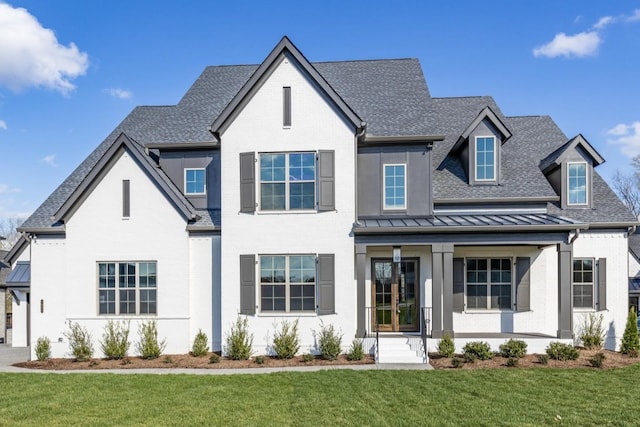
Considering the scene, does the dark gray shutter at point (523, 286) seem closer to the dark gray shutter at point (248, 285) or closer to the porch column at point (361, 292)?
the porch column at point (361, 292)

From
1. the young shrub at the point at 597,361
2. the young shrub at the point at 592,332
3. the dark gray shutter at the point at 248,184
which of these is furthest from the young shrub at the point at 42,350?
the young shrub at the point at 592,332

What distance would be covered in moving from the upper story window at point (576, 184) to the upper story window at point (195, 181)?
498 inches

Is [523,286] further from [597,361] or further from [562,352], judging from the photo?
[597,361]

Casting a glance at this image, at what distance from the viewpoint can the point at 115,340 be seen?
1323 centimetres

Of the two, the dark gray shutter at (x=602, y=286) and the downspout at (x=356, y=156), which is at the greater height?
the downspout at (x=356, y=156)

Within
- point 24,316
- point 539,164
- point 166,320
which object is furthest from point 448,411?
point 24,316

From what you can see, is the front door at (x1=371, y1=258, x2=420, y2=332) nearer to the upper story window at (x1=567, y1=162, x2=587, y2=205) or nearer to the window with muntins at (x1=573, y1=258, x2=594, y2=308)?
the window with muntins at (x1=573, y1=258, x2=594, y2=308)

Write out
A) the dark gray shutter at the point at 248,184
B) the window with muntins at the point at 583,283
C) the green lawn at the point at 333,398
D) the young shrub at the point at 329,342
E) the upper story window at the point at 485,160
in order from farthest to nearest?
the upper story window at the point at 485,160 → the window with muntins at the point at 583,283 → the dark gray shutter at the point at 248,184 → the young shrub at the point at 329,342 → the green lawn at the point at 333,398

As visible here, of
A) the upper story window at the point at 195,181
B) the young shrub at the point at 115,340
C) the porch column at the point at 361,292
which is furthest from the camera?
the upper story window at the point at 195,181

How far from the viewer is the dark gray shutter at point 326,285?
42.7 feet

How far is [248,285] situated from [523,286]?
350 inches

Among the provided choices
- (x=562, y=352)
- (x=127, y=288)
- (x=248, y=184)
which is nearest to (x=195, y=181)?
(x=248, y=184)

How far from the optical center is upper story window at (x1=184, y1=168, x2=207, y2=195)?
15.2 metres

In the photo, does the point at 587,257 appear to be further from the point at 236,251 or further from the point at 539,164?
the point at 236,251
